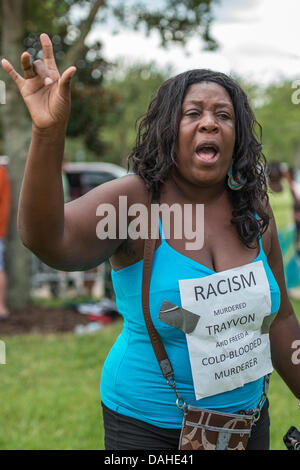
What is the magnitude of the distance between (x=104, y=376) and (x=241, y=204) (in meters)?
0.78

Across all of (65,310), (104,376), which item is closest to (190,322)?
(104,376)

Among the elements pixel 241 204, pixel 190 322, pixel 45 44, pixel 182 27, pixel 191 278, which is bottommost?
pixel 190 322

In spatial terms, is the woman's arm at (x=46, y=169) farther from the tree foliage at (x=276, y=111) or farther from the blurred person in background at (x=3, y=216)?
the tree foliage at (x=276, y=111)

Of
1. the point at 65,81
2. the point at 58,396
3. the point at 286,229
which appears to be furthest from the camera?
the point at 286,229

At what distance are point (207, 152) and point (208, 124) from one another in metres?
0.09

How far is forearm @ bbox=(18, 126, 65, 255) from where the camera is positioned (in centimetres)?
144

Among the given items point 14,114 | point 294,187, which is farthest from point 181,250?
point 294,187

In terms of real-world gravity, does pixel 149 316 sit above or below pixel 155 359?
above

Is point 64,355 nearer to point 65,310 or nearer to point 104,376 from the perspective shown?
point 65,310

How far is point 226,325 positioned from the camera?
183cm

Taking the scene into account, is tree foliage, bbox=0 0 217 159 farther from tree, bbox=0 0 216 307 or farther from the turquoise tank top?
the turquoise tank top

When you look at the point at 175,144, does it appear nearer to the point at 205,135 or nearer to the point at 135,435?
the point at 205,135

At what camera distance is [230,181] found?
6.81 feet

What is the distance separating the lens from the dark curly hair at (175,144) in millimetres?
1929
